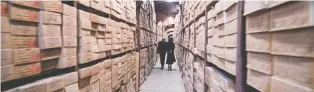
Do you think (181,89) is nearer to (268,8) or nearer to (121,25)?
(121,25)

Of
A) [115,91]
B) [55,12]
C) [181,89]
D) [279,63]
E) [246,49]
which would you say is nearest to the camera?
[279,63]

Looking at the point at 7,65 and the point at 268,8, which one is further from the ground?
the point at 268,8

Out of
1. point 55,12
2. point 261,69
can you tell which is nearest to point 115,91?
point 55,12

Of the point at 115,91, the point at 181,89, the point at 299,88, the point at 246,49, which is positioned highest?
the point at 246,49

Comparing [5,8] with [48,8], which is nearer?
[5,8]

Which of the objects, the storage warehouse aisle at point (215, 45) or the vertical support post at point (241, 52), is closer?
the storage warehouse aisle at point (215, 45)

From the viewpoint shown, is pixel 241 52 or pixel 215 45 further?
pixel 215 45

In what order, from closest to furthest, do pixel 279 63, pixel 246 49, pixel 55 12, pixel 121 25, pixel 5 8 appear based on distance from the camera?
pixel 279 63, pixel 5 8, pixel 246 49, pixel 55 12, pixel 121 25

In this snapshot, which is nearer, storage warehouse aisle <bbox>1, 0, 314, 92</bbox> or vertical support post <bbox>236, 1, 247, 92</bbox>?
storage warehouse aisle <bbox>1, 0, 314, 92</bbox>

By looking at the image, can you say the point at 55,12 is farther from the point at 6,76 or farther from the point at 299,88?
the point at 299,88

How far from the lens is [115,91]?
12.6ft

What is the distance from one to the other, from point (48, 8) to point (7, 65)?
52 centimetres

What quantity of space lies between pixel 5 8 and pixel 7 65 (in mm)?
292

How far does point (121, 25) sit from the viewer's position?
4355 mm
